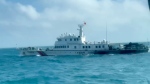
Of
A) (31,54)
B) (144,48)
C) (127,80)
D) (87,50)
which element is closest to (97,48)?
(87,50)

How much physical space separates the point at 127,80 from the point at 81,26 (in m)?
56.3

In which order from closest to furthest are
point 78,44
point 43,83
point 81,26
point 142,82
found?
point 142,82 < point 43,83 < point 78,44 < point 81,26

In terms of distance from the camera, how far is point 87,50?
7844 centimetres

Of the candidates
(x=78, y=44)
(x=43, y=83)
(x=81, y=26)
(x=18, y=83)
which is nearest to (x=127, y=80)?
(x=43, y=83)

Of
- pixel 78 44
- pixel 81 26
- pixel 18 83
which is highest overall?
pixel 81 26

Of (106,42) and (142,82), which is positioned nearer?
(142,82)

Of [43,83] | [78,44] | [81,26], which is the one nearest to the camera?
[43,83]

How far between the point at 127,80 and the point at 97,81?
3143 millimetres

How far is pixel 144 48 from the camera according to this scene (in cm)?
7912

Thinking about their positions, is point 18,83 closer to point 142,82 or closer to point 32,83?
point 32,83

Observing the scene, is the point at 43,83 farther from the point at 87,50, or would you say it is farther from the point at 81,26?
the point at 81,26

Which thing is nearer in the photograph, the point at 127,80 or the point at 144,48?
the point at 127,80

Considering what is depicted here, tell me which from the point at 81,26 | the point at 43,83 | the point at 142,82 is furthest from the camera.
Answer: the point at 81,26

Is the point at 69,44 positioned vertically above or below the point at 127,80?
above
